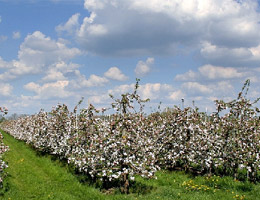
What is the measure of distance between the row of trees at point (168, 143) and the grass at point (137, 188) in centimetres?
77

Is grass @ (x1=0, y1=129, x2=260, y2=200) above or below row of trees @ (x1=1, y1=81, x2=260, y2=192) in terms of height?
below

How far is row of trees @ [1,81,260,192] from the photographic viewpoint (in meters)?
12.4

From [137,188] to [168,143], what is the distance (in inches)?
167

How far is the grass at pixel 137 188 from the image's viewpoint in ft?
38.4

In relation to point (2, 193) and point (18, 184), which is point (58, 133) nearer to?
point (18, 184)

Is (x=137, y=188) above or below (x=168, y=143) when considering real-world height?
below

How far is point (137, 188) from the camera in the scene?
12953 mm

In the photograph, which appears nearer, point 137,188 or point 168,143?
point 137,188

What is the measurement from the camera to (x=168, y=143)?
16.5m

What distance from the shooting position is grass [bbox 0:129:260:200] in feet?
38.4

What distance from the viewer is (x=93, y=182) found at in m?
14.4

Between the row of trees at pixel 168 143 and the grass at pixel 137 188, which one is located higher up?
the row of trees at pixel 168 143

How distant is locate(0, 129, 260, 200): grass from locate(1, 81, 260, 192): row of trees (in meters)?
0.77

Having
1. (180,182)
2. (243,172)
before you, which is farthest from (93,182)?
→ (243,172)
